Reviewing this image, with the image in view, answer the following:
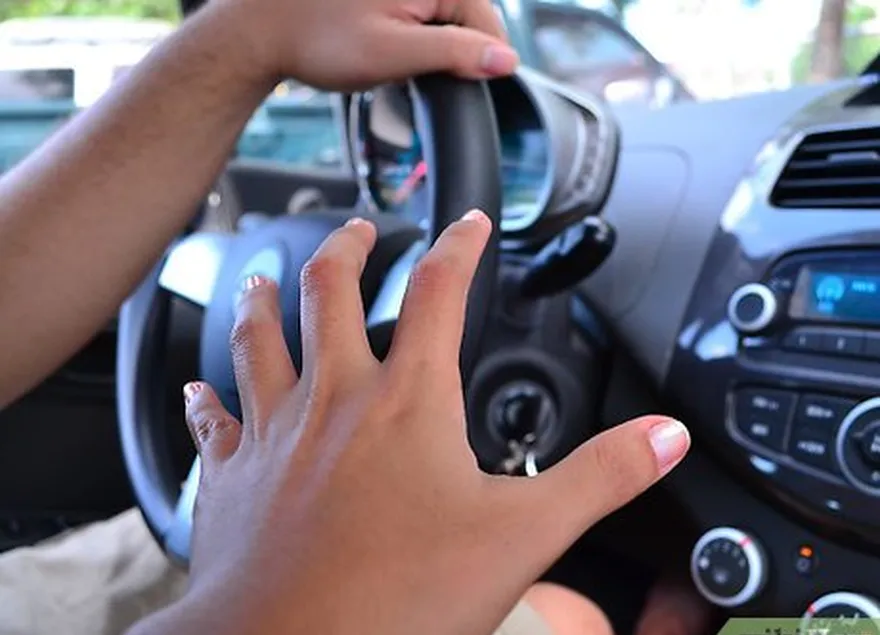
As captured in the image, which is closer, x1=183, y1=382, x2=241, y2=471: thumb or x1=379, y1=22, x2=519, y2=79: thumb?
x1=183, y1=382, x2=241, y2=471: thumb

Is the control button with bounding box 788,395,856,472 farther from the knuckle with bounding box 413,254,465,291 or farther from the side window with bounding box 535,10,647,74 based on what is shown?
the side window with bounding box 535,10,647,74

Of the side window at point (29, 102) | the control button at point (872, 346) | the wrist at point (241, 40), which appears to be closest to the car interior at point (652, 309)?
the control button at point (872, 346)

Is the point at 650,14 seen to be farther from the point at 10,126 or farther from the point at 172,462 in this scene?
the point at 10,126

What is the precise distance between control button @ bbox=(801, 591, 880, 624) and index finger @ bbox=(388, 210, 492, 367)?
14.4 inches

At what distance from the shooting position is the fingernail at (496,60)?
78cm

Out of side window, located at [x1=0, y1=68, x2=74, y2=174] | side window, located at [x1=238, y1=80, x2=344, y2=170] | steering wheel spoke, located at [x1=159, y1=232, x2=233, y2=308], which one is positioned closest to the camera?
steering wheel spoke, located at [x1=159, y1=232, x2=233, y2=308]

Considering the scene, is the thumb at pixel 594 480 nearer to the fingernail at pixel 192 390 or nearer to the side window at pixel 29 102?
the fingernail at pixel 192 390

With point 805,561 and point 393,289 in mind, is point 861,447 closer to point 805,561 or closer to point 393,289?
point 805,561

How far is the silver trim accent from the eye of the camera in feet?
2.56

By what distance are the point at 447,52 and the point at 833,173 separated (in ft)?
0.95

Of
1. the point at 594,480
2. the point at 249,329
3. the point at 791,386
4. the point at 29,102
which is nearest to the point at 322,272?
the point at 249,329

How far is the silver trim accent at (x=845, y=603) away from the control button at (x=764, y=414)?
10 centimetres

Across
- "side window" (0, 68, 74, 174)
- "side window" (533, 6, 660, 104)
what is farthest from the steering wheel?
"side window" (0, 68, 74, 174)

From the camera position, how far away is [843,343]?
32.1 inches
